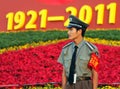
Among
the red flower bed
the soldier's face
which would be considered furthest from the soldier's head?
the red flower bed

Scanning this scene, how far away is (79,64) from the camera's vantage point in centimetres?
458

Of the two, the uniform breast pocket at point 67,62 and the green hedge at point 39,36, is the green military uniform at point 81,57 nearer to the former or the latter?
the uniform breast pocket at point 67,62

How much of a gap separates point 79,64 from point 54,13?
23.9ft

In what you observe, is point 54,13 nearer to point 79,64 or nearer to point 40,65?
point 40,65

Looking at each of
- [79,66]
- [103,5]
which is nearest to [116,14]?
[103,5]

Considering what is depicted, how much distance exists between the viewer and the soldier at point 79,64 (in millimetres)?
4562

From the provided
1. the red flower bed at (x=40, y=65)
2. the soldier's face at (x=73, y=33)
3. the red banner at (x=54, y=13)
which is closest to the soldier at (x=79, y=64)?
the soldier's face at (x=73, y=33)

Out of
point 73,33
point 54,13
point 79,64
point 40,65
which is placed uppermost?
point 54,13

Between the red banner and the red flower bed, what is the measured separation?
1269 mm

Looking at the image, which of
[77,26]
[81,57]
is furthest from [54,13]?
[81,57]

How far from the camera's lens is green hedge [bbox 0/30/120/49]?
426 inches

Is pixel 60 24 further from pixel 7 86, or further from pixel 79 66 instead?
pixel 79 66

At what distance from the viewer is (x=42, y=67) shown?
9602 mm

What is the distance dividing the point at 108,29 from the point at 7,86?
3281 millimetres
